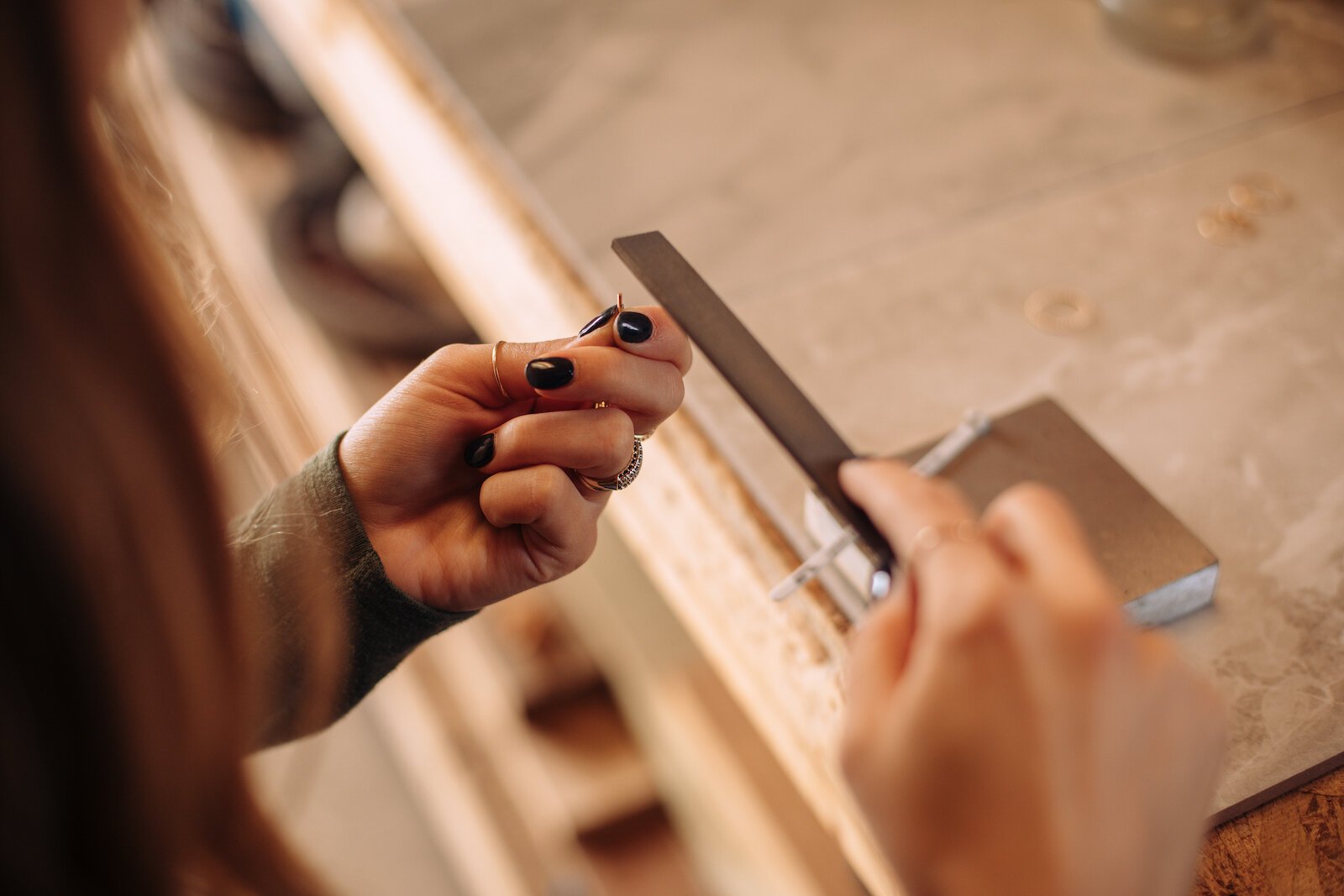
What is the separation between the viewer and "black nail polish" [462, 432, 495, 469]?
0.56 metres

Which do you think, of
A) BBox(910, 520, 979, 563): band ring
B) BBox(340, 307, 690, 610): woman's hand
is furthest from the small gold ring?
BBox(910, 520, 979, 563): band ring

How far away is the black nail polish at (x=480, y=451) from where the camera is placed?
56 centimetres

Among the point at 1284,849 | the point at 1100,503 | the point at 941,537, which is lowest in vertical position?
the point at 1284,849

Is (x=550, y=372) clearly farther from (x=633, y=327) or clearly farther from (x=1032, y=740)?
(x=1032, y=740)

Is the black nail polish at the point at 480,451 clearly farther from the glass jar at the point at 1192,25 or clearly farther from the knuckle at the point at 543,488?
the glass jar at the point at 1192,25

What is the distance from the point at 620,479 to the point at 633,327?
10cm

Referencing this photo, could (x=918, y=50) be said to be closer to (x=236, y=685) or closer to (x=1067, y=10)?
(x=1067, y=10)

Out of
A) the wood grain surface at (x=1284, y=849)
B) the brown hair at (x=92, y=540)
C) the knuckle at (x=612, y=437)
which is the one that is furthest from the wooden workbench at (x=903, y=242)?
the brown hair at (x=92, y=540)

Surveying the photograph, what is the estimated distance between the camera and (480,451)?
561 mm

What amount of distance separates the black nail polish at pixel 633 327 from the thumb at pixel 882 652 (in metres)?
0.22

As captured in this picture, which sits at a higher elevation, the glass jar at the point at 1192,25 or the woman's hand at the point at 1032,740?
the glass jar at the point at 1192,25

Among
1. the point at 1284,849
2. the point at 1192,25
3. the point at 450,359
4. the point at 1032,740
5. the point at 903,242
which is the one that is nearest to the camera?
the point at 1032,740

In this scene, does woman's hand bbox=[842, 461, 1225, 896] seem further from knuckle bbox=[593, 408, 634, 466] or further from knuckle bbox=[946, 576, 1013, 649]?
knuckle bbox=[593, 408, 634, 466]

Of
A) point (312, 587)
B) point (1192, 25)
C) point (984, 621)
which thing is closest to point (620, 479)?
point (312, 587)
